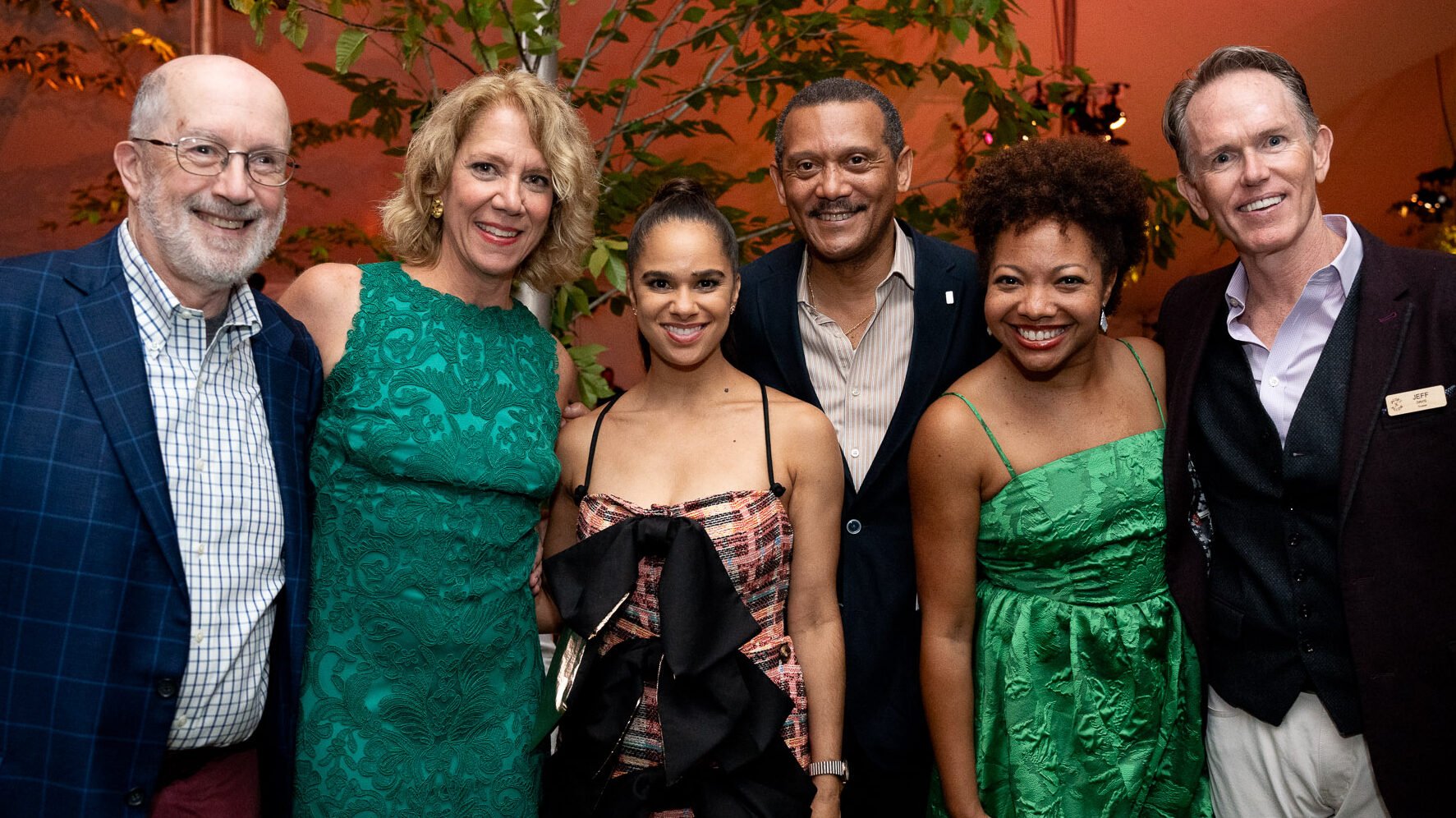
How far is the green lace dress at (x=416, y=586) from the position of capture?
2.02 m

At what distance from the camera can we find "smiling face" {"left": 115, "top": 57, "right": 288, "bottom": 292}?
1.82 metres

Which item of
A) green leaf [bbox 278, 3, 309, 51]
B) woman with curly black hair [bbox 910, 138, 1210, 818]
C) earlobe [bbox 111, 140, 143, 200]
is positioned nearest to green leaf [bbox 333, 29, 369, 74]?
green leaf [bbox 278, 3, 309, 51]

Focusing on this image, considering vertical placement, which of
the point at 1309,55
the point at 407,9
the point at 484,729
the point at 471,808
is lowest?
the point at 471,808

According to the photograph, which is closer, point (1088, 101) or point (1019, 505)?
point (1019, 505)

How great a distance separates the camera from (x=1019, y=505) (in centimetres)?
211

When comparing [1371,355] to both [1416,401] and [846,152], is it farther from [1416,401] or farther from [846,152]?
[846,152]

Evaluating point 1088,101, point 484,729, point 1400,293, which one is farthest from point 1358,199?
point 484,729

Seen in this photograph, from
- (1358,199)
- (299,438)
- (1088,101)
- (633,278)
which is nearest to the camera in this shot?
(299,438)

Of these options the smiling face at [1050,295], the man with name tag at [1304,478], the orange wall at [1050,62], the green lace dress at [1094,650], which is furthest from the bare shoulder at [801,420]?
the orange wall at [1050,62]

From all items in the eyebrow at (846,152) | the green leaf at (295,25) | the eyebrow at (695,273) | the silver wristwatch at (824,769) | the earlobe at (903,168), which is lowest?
the silver wristwatch at (824,769)

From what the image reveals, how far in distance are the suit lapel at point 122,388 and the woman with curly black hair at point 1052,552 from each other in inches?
50.9

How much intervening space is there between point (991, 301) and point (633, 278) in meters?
0.69

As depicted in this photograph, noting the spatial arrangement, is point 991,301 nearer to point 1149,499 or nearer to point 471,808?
point 1149,499

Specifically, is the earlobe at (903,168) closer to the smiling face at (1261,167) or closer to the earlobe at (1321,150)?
the smiling face at (1261,167)
